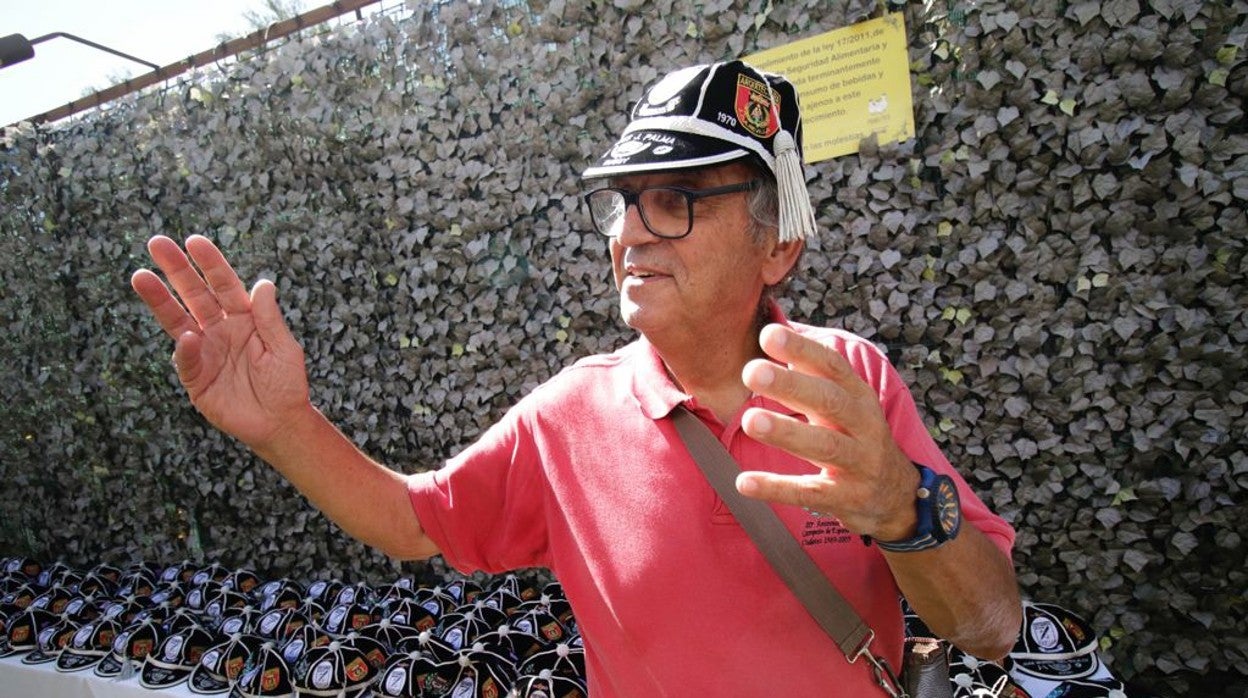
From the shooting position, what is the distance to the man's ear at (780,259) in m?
1.54

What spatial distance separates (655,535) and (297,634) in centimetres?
267

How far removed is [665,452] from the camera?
145cm

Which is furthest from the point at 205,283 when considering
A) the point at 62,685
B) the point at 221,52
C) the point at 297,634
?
the point at 221,52

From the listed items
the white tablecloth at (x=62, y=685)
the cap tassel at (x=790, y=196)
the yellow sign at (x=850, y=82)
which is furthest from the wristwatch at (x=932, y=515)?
the white tablecloth at (x=62, y=685)

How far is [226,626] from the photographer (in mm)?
3807

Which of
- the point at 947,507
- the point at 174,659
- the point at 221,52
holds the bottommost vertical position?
the point at 174,659

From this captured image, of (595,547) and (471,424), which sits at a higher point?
(595,547)

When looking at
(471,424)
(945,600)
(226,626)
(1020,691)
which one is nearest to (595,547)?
(945,600)

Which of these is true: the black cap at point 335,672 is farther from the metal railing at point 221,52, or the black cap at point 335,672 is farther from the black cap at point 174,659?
the metal railing at point 221,52

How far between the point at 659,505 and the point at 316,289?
356 centimetres

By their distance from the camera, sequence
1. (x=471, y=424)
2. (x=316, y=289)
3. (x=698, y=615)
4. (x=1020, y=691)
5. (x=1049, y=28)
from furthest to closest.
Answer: (x=316, y=289) < (x=471, y=424) < (x=1049, y=28) < (x=1020, y=691) < (x=698, y=615)

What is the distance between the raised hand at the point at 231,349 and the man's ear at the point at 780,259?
91 cm

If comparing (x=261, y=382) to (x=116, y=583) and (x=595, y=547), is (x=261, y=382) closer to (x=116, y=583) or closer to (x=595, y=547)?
(x=595, y=547)

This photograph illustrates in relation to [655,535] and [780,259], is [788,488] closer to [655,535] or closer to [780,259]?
[655,535]
